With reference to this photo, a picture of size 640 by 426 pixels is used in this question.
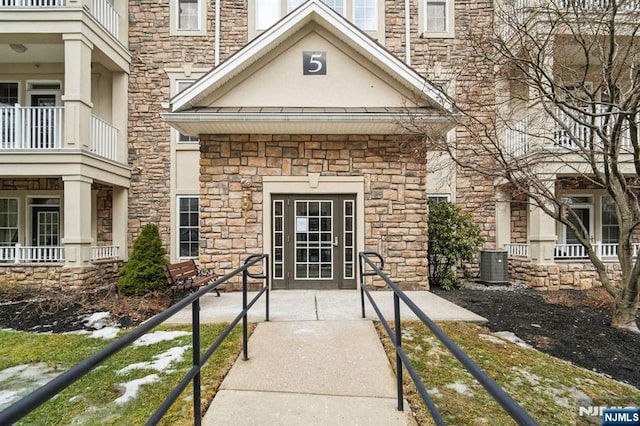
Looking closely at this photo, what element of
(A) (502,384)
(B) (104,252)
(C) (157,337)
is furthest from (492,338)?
(B) (104,252)

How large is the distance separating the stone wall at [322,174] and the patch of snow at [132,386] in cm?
390

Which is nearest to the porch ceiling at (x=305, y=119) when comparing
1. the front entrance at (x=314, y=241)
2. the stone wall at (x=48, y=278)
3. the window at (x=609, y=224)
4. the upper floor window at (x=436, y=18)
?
the front entrance at (x=314, y=241)

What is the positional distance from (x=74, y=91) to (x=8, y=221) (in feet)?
17.7

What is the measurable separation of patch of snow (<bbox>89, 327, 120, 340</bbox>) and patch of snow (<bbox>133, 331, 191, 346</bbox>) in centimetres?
72

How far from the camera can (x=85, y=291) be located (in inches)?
329

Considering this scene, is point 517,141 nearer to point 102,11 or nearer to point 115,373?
point 115,373

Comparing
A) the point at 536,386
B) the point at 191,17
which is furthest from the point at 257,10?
the point at 536,386

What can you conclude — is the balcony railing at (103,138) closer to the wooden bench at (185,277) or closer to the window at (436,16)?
the wooden bench at (185,277)

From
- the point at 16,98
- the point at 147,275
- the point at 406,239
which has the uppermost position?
the point at 16,98

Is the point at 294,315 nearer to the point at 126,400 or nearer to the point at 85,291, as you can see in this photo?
the point at 126,400

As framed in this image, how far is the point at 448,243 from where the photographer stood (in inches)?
338

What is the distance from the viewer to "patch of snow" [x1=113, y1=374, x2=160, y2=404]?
3.15 meters

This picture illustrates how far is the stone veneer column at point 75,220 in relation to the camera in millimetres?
8422

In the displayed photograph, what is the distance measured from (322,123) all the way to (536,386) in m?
5.45
